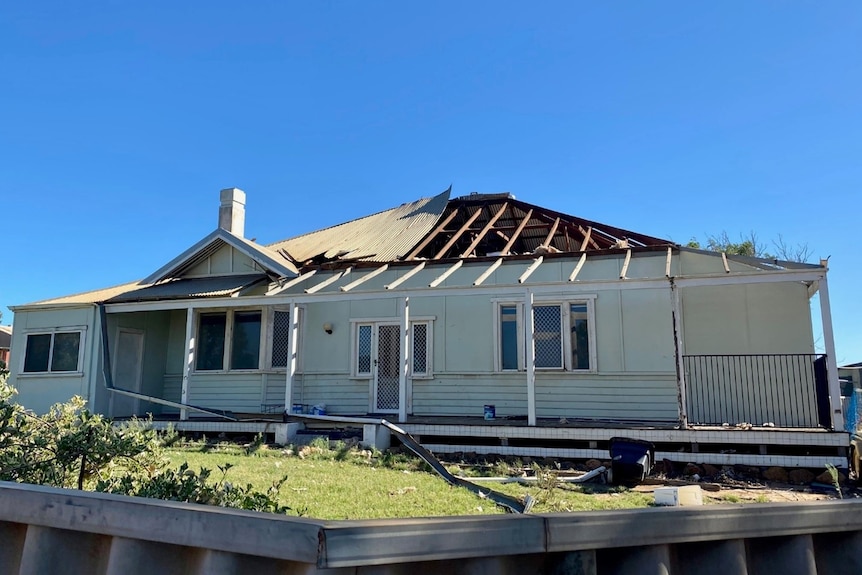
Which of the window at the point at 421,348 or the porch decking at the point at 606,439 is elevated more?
the window at the point at 421,348

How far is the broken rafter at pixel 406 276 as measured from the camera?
494 inches

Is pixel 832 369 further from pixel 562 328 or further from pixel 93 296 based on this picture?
pixel 93 296

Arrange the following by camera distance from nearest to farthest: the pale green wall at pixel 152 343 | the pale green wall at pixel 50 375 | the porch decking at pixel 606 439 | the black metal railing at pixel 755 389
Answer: the porch decking at pixel 606 439 < the black metal railing at pixel 755 389 < the pale green wall at pixel 50 375 < the pale green wall at pixel 152 343

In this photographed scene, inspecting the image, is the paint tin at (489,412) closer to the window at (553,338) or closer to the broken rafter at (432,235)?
the window at (553,338)

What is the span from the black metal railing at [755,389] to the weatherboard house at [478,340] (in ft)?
0.09

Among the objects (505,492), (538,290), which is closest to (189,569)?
(505,492)

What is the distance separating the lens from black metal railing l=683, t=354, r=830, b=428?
1133 centimetres

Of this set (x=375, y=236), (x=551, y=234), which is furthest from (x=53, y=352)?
(x=551, y=234)

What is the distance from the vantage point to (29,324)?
15.3m

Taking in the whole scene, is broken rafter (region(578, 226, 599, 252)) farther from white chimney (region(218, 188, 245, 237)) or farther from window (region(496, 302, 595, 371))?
white chimney (region(218, 188, 245, 237))

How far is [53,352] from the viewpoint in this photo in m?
14.9

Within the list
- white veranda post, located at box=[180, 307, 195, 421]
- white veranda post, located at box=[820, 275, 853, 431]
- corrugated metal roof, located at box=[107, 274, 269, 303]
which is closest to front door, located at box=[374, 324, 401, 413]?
corrugated metal roof, located at box=[107, 274, 269, 303]

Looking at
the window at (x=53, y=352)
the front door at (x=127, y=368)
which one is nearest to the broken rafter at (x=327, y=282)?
the front door at (x=127, y=368)

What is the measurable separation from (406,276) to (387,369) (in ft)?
7.94
